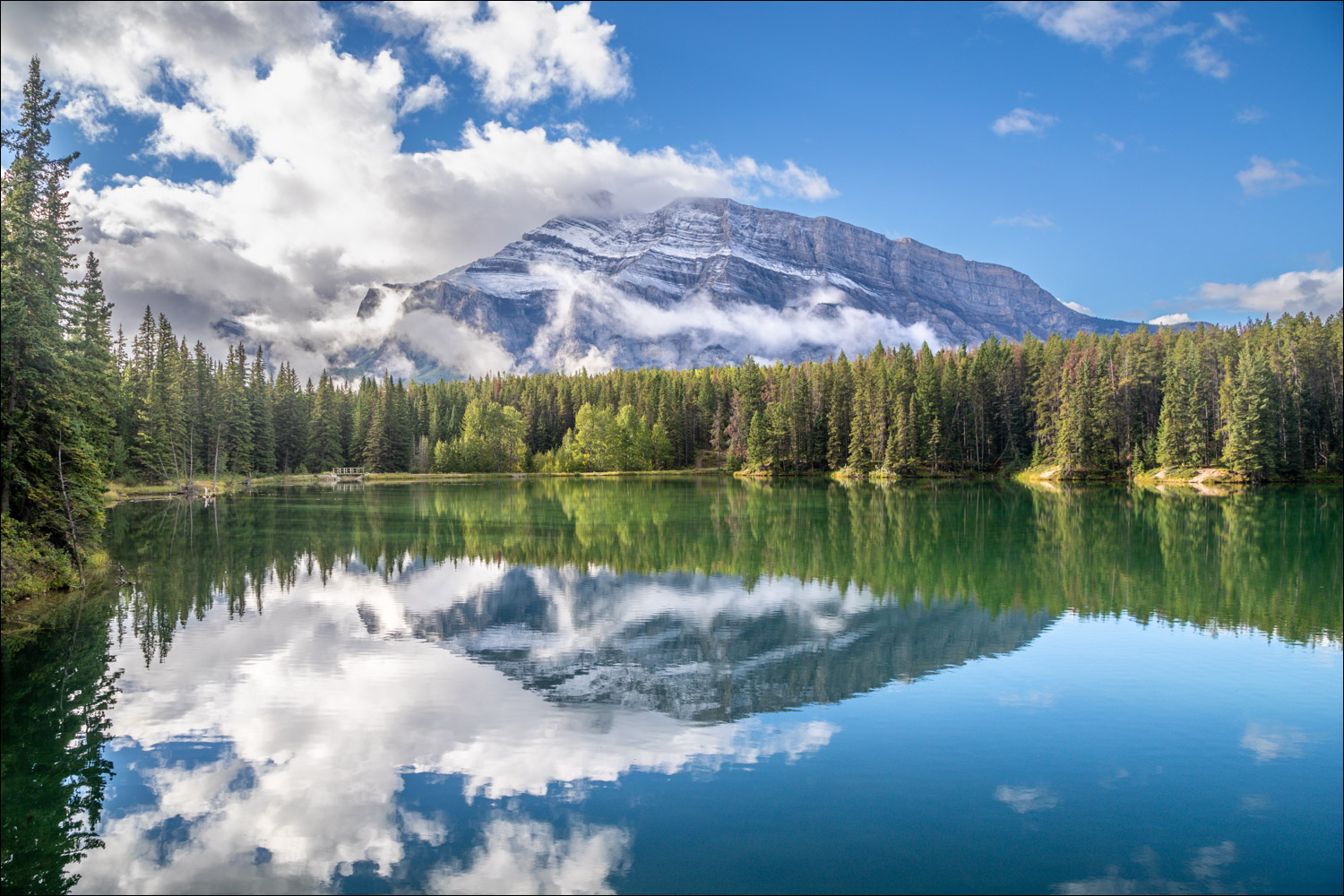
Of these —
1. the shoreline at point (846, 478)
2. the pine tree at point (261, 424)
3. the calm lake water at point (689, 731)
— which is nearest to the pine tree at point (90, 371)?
the calm lake water at point (689, 731)

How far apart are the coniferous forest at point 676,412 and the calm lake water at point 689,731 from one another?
8242mm

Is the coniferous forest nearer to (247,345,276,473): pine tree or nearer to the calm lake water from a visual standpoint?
(247,345,276,473): pine tree

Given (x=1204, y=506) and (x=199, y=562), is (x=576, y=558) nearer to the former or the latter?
(x=199, y=562)

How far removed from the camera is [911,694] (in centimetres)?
1502

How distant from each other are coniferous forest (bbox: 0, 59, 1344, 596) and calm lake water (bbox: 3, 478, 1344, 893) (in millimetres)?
8242

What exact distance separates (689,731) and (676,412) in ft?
437

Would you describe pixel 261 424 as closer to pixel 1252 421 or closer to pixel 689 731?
pixel 689 731

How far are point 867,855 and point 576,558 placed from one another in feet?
82.9

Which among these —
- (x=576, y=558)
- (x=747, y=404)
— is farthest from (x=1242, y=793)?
(x=747, y=404)

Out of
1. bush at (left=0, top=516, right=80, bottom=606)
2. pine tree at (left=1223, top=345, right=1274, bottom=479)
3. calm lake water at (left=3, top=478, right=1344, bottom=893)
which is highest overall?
pine tree at (left=1223, top=345, right=1274, bottom=479)

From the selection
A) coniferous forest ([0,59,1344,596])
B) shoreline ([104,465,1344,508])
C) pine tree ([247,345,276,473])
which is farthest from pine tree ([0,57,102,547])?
pine tree ([247,345,276,473])

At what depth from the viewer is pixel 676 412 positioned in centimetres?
14588

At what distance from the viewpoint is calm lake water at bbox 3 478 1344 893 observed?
9.14 meters

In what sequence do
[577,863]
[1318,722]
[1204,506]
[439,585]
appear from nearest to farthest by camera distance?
1. [577,863]
2. [1318,722]
3. [439,585]
4. [1204,506]
